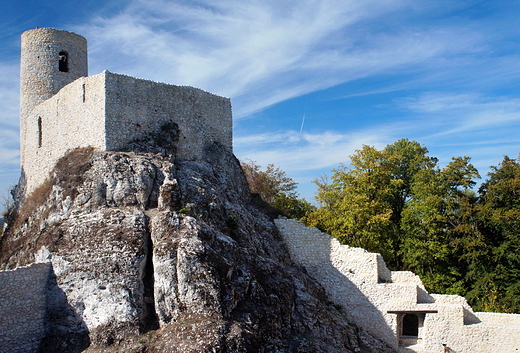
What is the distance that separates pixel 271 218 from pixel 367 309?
7380 millimetres

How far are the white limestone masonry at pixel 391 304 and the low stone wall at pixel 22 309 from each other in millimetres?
13342

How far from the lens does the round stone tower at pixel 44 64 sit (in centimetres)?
2820

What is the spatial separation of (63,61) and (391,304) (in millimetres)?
24297

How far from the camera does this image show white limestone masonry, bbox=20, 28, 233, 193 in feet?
Result: 78.1

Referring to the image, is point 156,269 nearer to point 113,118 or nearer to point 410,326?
point 113,118

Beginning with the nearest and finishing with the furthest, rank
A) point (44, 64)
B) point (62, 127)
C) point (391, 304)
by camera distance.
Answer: point (391, 304), point (62, 127), point (44, 64)

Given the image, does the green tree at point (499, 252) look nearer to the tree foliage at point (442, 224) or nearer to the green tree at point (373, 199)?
the tree foliage at point (442, 224)

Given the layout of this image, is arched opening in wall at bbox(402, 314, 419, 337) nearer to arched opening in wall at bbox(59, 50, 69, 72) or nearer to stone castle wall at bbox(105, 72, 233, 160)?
stone castle wall at bbox(105, 72, 233, 160)

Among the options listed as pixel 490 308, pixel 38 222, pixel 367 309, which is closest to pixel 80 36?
pixel 38 222

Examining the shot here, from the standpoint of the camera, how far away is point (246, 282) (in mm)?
19172

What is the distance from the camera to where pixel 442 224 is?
100 feet

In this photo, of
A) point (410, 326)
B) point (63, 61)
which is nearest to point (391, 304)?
point (410, 326)

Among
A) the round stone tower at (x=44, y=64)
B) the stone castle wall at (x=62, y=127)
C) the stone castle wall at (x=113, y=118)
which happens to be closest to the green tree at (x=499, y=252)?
the stone castle wall at (x=113, y=118)

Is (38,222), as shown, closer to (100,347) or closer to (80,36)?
(100,347)
